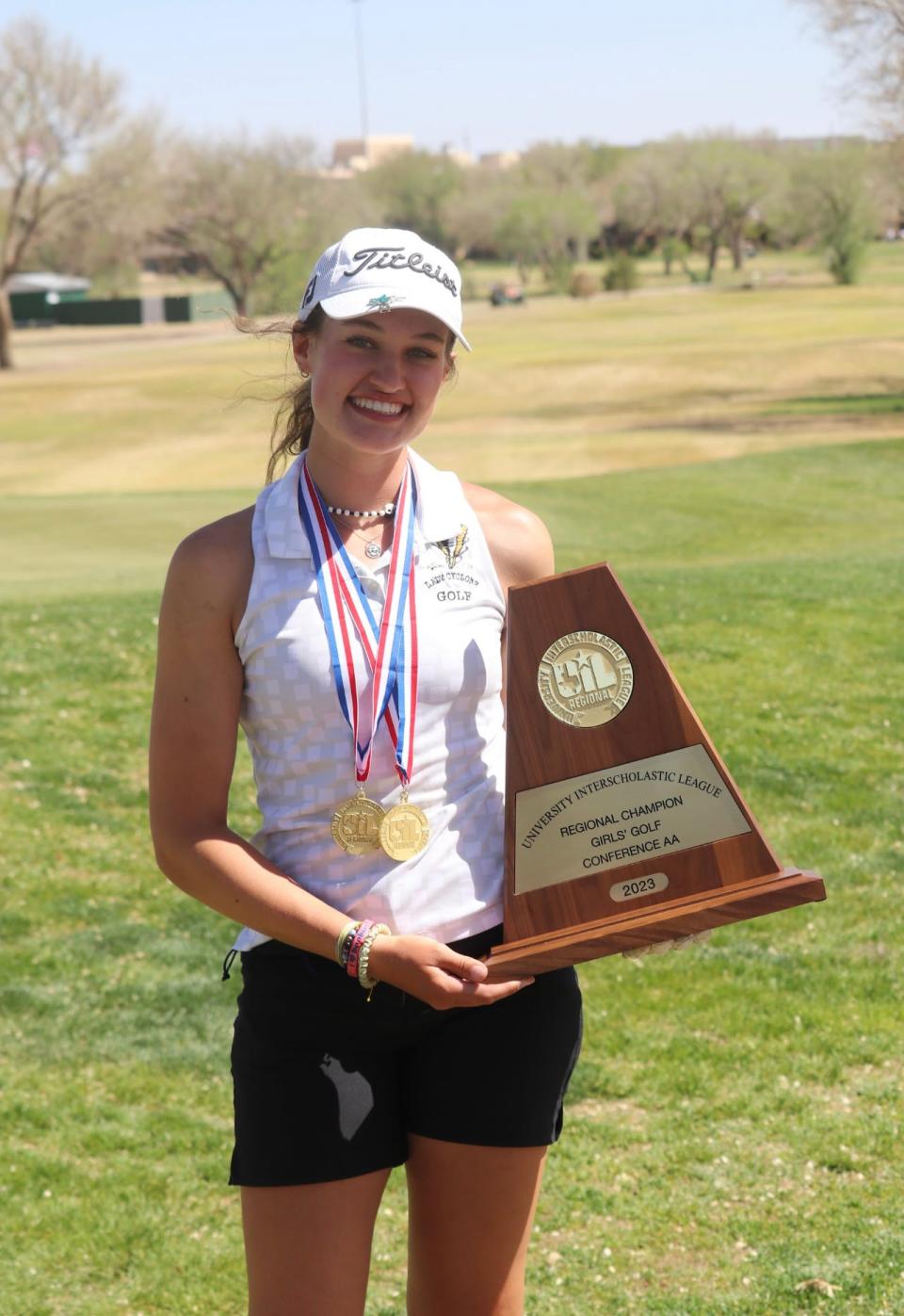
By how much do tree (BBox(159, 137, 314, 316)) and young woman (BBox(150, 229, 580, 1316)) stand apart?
7352cm

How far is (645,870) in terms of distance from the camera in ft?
8.02

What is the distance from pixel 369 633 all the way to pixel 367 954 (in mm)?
489

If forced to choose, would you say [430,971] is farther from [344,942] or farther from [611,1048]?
[611,1048]

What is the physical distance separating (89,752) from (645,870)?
211 inches

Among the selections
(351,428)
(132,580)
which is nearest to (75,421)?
(132,580)

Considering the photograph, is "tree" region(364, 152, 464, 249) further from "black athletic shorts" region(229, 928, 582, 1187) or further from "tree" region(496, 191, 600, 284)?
"black athletic shorts" region(229, 928, 582, 1187)

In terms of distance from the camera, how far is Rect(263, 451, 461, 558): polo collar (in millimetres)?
2473

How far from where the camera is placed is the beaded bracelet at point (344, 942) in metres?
2.36

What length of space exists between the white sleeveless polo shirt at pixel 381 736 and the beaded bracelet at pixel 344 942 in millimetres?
83

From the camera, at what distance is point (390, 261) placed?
242 centimetres

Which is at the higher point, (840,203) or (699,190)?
(699,190)

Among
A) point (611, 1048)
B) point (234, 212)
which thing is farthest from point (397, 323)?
point (234, 212)

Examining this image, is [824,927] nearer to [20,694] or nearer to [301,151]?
[20,694]

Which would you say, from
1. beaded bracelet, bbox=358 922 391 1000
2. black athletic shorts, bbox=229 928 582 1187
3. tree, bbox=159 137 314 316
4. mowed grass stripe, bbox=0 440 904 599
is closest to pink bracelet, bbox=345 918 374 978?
beaded bracelet, bbox=358 922 391 1000
